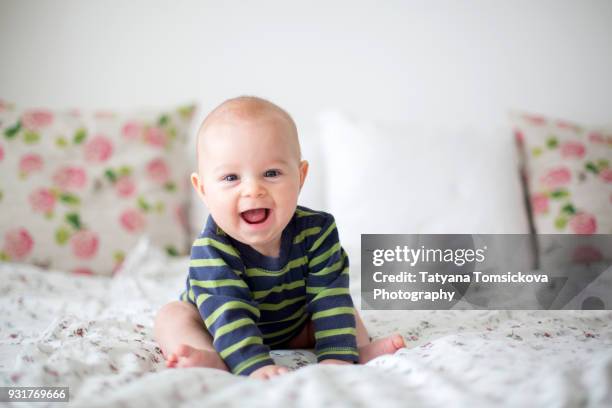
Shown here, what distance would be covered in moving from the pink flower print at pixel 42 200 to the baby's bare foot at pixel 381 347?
1.17m

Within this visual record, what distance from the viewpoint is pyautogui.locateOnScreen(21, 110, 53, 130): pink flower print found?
1747 mm

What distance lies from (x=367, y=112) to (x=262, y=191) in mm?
1412

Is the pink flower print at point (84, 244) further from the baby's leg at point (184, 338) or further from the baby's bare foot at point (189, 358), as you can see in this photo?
the baby's bare foot at point (189, 358)

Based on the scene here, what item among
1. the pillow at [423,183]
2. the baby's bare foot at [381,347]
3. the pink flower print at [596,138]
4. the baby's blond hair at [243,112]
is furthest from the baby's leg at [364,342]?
the pink flower print at [596,138]

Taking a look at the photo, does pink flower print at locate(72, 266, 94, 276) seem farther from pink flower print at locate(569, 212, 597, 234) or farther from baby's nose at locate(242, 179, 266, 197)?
pink flower print at locate(569, 212, 597, 234)

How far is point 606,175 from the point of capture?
1667mm

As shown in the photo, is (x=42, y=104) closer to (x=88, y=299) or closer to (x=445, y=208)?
(x=88, y=299)

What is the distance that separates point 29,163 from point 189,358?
1.20 meters

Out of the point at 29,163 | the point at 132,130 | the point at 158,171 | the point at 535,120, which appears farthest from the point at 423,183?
the point at 29,163

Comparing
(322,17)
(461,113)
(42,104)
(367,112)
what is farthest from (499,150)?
(42,104)

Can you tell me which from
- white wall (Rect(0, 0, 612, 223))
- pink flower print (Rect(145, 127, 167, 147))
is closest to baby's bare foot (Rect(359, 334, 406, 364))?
pink flower print (Rect(145, 127, 167, 147))

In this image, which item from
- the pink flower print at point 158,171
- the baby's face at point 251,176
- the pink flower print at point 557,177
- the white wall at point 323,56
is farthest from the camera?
the white wall at point 323,56

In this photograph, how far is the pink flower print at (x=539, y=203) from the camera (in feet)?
5.53

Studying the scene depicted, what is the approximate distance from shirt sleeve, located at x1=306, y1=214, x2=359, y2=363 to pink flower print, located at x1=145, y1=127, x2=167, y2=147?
0.99 m
